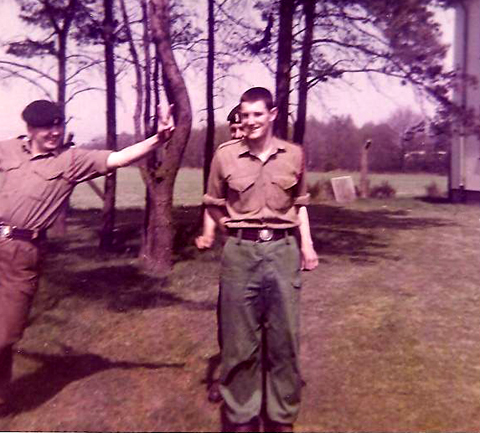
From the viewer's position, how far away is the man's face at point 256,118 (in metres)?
3.54

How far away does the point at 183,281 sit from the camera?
8094mm

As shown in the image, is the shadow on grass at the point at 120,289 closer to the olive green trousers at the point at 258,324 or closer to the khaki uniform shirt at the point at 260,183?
the olive green trousers at the point at 258,324

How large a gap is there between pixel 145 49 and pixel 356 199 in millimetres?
10839

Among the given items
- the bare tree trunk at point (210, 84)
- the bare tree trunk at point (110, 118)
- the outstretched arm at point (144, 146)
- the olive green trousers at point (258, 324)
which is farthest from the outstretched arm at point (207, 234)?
the bare tree trunk at point (110, 118)

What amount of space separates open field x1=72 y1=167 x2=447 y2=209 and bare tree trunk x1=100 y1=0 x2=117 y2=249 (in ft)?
22.8

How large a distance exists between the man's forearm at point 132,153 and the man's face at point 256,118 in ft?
1.72

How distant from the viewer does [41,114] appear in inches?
157

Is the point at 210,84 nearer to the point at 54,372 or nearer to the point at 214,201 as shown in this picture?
the point at 54,372

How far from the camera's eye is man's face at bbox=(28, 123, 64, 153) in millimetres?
4074

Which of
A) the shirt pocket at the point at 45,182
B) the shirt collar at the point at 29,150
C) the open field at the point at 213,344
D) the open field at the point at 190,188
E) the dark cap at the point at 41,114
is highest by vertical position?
the dark cap at the point at 41,114

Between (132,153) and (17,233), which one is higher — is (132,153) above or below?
above

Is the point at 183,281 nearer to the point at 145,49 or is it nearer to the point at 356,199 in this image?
the point at 145,49

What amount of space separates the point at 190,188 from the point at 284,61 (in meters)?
14.3

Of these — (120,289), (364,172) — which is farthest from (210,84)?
(364,172)
